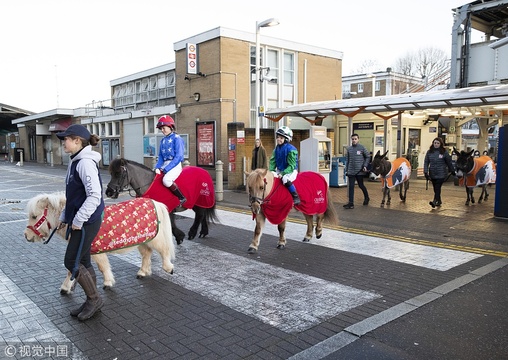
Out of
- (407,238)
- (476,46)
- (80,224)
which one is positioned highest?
(476,46)

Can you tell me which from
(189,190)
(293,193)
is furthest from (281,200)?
(189,190)

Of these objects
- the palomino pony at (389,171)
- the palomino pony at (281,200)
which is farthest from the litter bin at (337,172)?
the palomino pony at (281,200)

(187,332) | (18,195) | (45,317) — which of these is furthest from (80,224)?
(18,195)

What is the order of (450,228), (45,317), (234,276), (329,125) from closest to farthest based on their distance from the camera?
(45,317), (234,276), (450,228), (329,125)

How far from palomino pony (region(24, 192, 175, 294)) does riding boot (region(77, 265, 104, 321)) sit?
1.25 ft

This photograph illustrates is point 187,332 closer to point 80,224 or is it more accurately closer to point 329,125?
point 80,224

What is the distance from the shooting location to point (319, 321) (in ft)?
13.8

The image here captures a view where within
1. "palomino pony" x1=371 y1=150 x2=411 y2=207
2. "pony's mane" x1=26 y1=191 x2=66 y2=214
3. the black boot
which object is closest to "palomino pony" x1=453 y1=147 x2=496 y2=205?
"palomino pony" x1=371 y1=150 x2=411 y2=207

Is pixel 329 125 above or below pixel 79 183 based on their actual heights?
above

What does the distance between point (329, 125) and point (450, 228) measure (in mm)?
13555

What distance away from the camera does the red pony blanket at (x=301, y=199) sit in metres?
6.84

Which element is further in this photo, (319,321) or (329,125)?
(329,125)

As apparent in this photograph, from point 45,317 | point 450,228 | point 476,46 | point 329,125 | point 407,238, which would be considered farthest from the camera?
point 329,125

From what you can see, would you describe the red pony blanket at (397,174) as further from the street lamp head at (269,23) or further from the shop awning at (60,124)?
the shop awning at (60,124)
